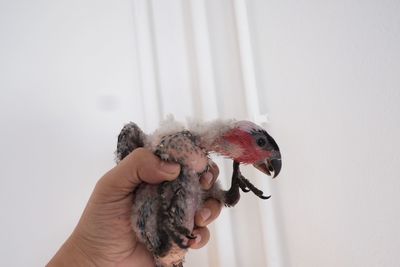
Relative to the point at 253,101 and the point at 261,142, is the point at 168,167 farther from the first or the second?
the point at 253,101

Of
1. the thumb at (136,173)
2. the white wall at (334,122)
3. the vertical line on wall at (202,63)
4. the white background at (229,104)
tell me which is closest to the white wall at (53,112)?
the white background at (229,104)

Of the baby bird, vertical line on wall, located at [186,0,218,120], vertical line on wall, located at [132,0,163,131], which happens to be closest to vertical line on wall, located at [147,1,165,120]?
vertical line on wall, located at [132,0,163,131]

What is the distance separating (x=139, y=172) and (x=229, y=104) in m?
0.58

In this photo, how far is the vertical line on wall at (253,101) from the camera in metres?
0.94

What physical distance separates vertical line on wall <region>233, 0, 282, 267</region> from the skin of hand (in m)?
0.25

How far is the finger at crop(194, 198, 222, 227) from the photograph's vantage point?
688mm

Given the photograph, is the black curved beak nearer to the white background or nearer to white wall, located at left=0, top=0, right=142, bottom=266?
the white background

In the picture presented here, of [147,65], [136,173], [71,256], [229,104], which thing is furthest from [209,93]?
[71,256]

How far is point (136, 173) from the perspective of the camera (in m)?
0.60

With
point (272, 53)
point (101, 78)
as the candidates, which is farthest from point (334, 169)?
point (101, 78)

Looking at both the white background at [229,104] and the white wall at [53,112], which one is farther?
the white wall at [53,112]

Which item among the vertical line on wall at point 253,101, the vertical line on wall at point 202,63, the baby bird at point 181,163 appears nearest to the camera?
the baby bird at point 181,163

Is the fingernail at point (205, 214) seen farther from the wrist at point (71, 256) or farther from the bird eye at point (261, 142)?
the wrist at point (71, 256)

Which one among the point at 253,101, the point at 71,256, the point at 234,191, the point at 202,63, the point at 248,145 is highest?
the point at 202,63
